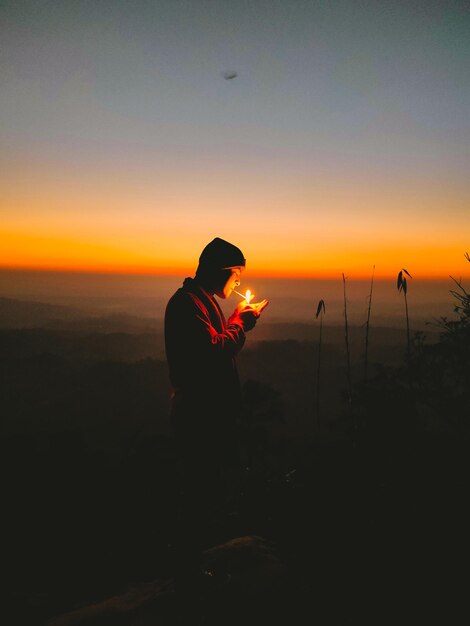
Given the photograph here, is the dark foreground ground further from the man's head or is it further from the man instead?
the man's head

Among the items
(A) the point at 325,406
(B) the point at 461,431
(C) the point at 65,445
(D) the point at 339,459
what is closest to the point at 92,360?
(A) the point at 325,406

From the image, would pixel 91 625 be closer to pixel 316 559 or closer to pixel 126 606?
pixel 126 606

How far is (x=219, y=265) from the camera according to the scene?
3775mm

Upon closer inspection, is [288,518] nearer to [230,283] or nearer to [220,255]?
[230,283]

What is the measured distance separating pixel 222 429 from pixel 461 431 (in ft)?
44.3

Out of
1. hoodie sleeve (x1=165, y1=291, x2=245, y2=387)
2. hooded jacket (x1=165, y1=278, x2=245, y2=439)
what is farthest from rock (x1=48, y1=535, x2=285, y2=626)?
hoodie sleeve (x1=165, y1=291, x2=245, y2=387)

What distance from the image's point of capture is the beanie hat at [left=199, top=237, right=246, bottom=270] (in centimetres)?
378

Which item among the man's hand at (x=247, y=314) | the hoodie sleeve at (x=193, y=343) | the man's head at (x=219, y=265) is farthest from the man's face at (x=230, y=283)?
the hoodie sleeve at (x=193, y=343)

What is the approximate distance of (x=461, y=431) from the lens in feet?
45.2

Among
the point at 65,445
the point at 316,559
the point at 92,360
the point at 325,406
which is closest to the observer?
the point at 316,559

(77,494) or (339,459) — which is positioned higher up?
(339,459)

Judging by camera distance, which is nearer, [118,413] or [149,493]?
[149,493]

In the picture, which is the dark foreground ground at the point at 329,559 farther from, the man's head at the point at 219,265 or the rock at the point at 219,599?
the man's head at the point at 219,265

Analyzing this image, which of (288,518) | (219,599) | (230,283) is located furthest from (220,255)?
(288,518)
